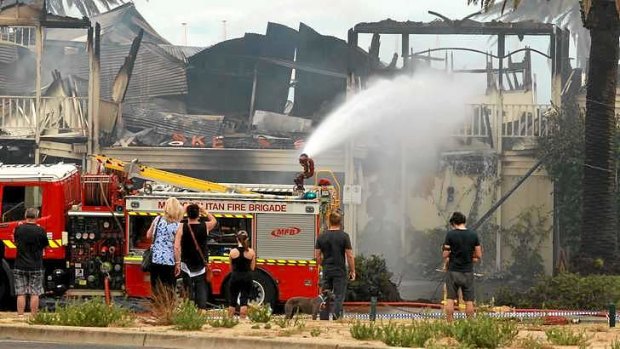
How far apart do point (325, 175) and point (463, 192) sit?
11.6ft

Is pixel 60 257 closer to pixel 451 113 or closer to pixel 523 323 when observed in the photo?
pixel 523 323

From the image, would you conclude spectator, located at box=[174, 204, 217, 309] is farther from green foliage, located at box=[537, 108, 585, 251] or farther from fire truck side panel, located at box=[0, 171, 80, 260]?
green foliage, located at box=[537, 108, 585, 251]

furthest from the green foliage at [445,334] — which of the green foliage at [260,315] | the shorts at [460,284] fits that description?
the shorts at [460,284]

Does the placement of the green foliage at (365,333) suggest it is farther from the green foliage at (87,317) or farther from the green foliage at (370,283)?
the green foliage at (370,283)

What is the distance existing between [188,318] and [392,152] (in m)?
19.2

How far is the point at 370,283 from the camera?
917 inches

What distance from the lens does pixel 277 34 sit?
3522cm

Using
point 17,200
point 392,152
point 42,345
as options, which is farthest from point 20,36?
point 42,345

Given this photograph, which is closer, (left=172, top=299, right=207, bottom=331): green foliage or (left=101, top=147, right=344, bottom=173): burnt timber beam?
(left=172, top=299, right=207, bottom=331): green foliage

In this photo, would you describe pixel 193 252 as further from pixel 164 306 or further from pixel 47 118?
pixel 47 118

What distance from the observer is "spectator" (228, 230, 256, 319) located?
16.4 meters

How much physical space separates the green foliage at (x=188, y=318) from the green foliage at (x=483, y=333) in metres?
2.70

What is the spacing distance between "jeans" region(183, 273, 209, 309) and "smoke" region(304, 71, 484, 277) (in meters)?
16.3

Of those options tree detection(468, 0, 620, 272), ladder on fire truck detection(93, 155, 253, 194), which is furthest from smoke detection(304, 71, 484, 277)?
ladder on fire truck detection(93, 155, 253, 194)
